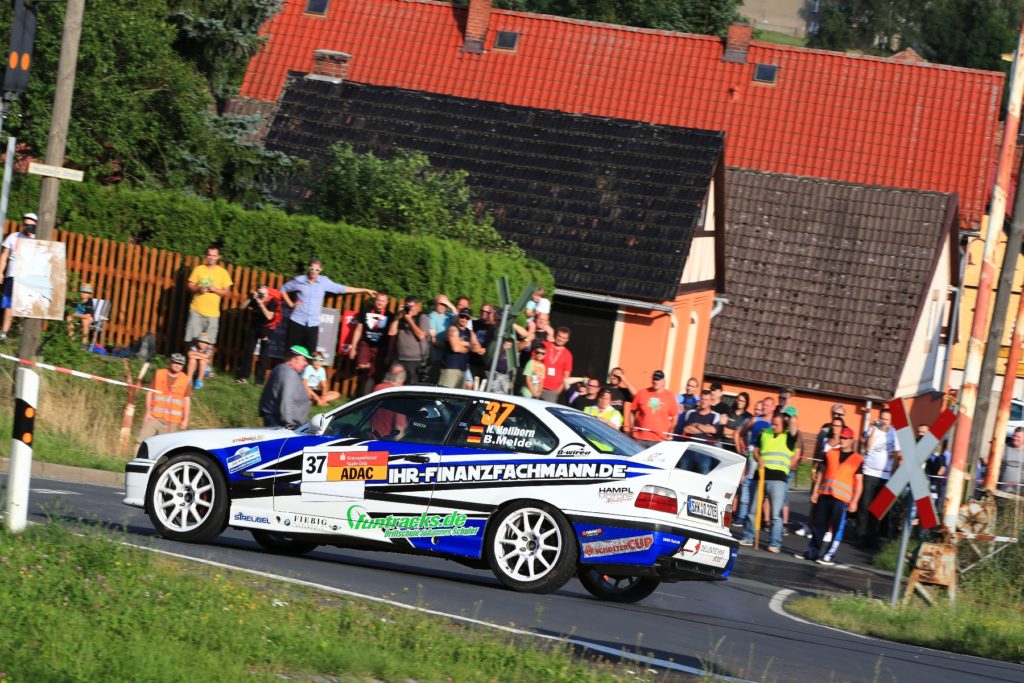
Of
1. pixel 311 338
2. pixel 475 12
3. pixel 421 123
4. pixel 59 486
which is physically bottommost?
pixel 59 486

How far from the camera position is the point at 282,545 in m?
14.2

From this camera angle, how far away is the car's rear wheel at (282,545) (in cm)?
1407

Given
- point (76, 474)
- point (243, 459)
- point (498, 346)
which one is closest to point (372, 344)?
point (498, 346)

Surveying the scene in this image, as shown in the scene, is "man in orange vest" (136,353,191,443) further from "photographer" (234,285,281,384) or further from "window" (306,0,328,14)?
"window" (306,0,328,14)

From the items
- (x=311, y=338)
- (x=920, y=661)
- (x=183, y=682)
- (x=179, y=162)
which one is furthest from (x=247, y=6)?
(x=183, y=682)

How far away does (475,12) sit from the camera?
53.2 m

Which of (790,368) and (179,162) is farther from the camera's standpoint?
(790,368)

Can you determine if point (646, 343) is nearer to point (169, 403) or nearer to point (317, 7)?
point (169, 403)

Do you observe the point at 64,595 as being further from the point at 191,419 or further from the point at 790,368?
the point at 790,368

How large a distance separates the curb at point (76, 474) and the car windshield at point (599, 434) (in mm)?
7653

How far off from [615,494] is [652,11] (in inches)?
2287

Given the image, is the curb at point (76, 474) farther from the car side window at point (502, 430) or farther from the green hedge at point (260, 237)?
the car side window at point (502, 430)

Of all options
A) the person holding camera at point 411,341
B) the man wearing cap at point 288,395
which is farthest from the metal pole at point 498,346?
the man wearing cap at point 288,395

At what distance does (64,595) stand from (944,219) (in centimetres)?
3659
